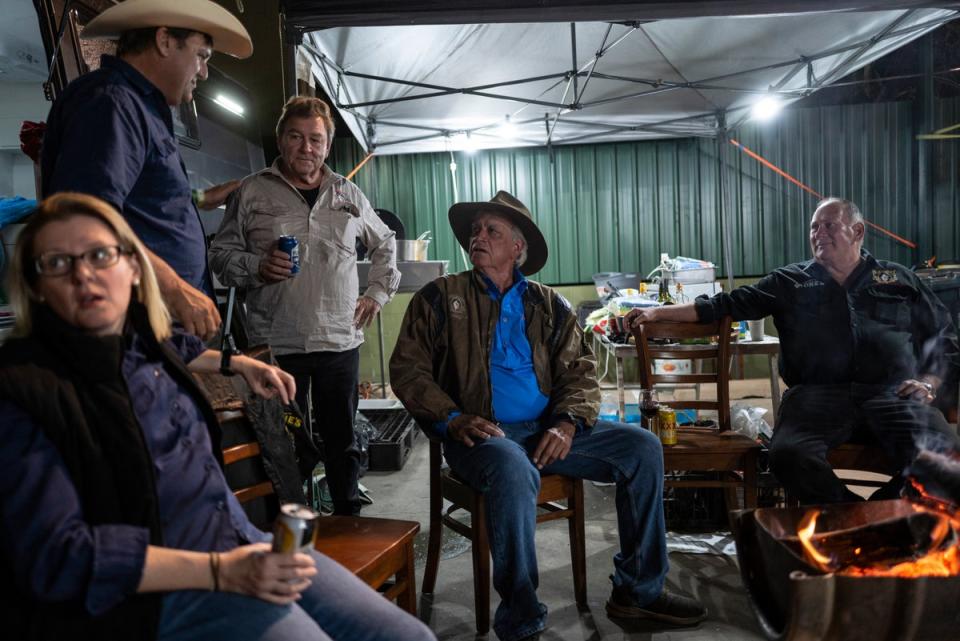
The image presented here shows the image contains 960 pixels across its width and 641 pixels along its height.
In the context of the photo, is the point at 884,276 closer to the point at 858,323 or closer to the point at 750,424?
the point at 858,323

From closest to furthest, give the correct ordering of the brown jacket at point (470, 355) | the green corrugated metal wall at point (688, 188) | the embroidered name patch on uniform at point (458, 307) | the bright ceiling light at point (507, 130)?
the brown jacket at point (470, 355) < the embroidered name patch on uniform at point (458, 307) < the bright ceiling light at point (507, 130) < the green corrugated metal wall at point (688, 188)

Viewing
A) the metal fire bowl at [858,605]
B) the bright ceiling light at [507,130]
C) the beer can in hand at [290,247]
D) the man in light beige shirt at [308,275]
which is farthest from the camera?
the bright ceiling light at [507,130]

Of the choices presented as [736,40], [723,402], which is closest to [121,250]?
[723,402]

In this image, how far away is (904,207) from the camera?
8.20 m

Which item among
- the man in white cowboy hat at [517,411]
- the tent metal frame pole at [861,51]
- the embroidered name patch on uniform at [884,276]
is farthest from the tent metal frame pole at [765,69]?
the man in white cowboy hat at [517,411]

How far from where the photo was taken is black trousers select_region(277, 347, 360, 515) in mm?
2865

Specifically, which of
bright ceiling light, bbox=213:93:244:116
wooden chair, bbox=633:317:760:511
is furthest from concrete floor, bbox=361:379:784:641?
bright ceiling light, bbox=213:93:244:116

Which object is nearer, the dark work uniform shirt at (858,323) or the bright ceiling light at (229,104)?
the dark work uniform shirt at (858,323)

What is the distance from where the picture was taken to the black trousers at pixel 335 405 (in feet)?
9.40

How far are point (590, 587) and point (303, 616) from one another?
182cm

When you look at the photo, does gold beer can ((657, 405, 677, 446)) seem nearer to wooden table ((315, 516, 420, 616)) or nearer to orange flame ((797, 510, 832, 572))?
orange flame ((797, 510, 832, 572))

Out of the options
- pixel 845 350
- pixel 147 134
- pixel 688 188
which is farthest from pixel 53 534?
pixel 688 188

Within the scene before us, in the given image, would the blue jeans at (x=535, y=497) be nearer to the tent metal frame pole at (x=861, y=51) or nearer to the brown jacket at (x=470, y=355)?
the brown jacket at (x=470, y=355)

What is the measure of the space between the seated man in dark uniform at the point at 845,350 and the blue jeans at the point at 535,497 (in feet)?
2.37
